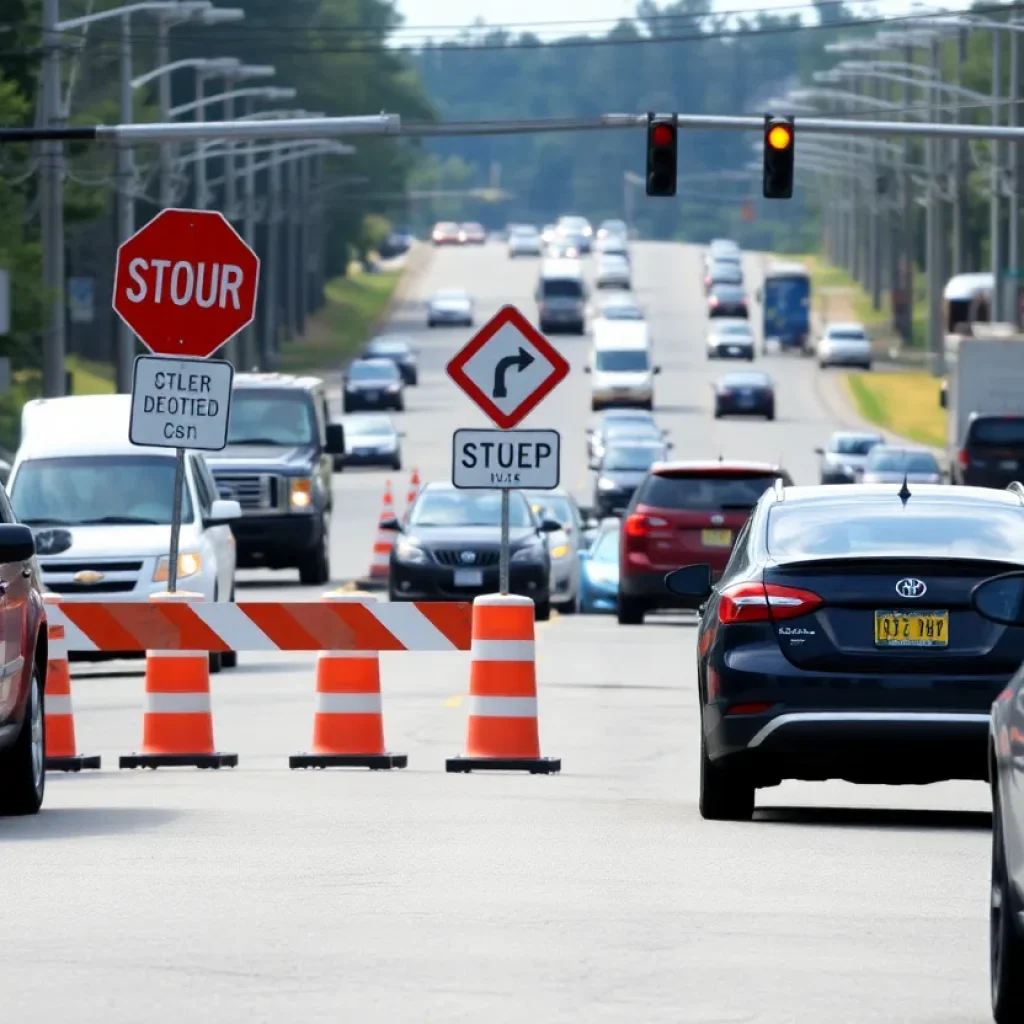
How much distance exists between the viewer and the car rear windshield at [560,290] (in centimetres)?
12275

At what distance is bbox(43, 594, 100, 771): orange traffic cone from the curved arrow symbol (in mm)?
2807

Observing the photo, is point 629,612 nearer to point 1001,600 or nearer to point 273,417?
point 273,417

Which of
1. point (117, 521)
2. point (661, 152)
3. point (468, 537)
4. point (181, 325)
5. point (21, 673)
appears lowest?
point (468, 537)

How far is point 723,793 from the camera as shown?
1382 cm

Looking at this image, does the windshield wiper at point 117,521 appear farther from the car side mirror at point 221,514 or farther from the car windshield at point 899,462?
the car windshield at point 899,462

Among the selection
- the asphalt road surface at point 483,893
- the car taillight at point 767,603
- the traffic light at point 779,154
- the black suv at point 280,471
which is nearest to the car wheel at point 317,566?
the black suv at point 280,471

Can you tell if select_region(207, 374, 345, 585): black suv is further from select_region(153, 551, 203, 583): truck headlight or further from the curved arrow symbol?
the curved arrow symbol

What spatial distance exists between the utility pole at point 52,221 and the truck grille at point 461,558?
13912mm

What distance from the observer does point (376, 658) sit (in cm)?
1688

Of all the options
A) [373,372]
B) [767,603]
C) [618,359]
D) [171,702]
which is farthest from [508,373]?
[618,359]

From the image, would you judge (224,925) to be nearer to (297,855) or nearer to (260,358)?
(297,855)

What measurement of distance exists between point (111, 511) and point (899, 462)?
1203 inches

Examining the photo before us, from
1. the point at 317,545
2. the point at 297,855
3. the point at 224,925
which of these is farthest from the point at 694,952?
the point at 317,545

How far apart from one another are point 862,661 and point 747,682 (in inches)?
18.7
